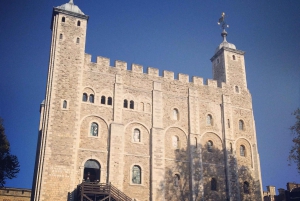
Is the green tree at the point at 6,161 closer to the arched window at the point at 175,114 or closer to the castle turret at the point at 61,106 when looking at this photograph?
the castle turret at the point at 61,106

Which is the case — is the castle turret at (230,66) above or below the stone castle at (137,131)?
above

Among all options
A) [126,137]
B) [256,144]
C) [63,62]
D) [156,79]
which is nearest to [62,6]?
[63,62]

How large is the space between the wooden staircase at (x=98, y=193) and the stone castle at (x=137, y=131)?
1.37 meters

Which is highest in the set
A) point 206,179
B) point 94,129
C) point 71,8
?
point 71,8

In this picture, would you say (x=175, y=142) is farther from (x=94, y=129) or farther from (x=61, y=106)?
(x=61, y=106)

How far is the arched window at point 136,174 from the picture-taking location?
95.7ft

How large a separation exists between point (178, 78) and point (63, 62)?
435 inches

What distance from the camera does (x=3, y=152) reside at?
30.2 m

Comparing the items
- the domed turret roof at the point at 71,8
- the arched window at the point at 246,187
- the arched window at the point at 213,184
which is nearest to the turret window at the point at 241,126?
the arched window at the point at 246,187

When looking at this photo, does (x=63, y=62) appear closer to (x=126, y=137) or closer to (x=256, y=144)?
(x=126, y=137)

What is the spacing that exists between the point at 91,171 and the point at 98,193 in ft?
12.0

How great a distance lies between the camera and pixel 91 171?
28.6 meters

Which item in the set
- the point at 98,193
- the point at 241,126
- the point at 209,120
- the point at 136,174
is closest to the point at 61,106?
the point at 98,193

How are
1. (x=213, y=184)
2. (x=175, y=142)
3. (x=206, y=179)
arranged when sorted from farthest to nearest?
(x=213, y=184)
(x=175, y=142)
(x=206, y=179)
